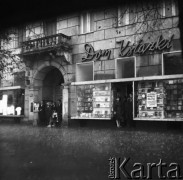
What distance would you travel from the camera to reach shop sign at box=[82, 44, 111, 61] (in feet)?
54.1

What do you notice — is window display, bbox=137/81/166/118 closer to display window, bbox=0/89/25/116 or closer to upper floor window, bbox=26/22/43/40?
upper floor window, bbox=26/22/43/40

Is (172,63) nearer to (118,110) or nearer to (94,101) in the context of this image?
Answer: (118,110)

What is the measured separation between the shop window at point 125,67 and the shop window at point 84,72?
77.7 inches

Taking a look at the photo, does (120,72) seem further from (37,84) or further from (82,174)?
(82,174)

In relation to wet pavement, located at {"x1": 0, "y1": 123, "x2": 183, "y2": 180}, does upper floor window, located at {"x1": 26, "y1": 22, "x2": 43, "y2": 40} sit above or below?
above

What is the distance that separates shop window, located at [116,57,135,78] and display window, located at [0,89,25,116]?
830cm

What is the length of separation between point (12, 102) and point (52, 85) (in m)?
3.32

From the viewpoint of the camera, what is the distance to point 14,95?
70.3 ft

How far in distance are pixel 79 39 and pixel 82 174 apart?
521 inches

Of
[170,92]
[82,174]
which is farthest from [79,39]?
[82,174]

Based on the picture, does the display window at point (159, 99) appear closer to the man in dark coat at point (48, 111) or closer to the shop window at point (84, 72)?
the shop window at point (84, 72)

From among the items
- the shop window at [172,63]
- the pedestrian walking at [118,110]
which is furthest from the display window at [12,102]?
the shop window at [172,63]

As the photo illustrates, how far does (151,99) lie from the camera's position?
1495 cm

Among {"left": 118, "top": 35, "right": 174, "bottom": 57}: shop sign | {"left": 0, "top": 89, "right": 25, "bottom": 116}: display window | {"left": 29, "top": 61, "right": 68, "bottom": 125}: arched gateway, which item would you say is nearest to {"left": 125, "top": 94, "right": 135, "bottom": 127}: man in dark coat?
{"left": 118, "top": 35, "right": 174, "bottom": 57}: shop sign
